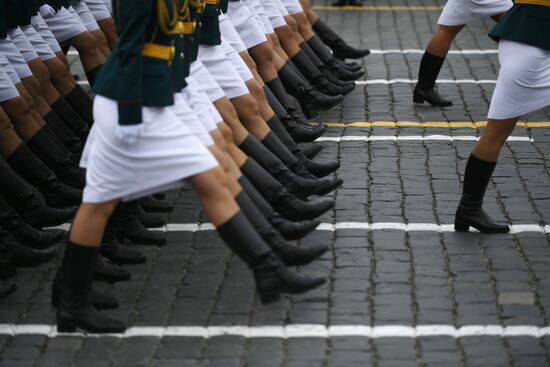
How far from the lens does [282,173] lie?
773 cm

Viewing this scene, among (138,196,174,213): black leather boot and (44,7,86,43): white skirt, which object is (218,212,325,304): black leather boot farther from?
(44,7,86,43): white skirt

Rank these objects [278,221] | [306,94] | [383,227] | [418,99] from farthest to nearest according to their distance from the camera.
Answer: [418,99] < [306,94] < [383,227] < [278,221]

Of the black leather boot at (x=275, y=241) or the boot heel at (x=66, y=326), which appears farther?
the black leather boot at (x=275, y=241)

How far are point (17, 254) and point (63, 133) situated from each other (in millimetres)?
2046

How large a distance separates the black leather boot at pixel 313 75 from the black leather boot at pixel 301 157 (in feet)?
7.17

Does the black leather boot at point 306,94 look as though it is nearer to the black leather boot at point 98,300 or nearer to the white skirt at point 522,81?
the white skirt at point 522,81

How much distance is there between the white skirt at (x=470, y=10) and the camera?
10.1 m

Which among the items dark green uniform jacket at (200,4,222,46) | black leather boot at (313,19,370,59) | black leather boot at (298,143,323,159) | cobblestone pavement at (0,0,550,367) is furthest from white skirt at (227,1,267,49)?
black leather boot at (313,19,370,59)

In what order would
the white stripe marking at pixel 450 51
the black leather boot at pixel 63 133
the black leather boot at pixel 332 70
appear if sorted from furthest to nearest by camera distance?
the white stripe marking at pixel 450 51 < the black leather boot at pixel 332 70 < the black leather boot at pixel 63 133

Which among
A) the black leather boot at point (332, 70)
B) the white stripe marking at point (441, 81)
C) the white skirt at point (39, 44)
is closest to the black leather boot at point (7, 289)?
the white skirt at point (39, 44)

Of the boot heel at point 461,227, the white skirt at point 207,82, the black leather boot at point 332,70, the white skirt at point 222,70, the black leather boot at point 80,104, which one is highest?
the white skirt at point 207,82

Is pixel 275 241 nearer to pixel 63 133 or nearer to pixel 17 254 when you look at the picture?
pixel 17 254

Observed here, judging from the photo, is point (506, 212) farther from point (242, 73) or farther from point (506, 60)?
point (242, 73)

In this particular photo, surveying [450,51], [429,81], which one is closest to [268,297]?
[429,81]
